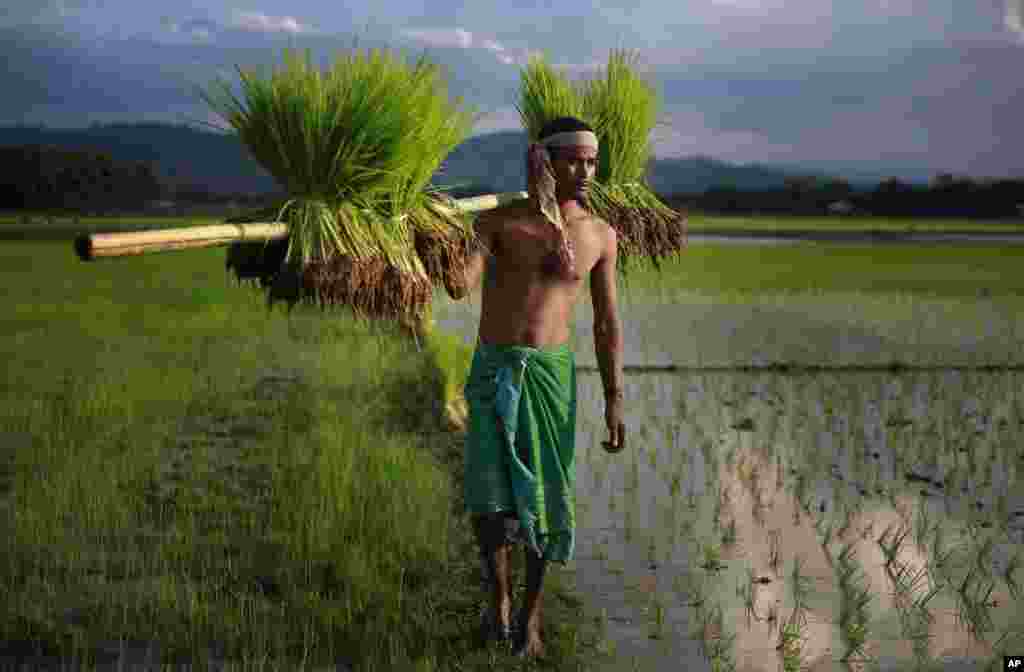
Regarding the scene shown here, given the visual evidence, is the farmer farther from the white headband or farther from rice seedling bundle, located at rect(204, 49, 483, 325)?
rice seedling bundle, located at rect(204, 49, 483, 325)

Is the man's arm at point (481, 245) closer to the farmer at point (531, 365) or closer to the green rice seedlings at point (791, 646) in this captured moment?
the farmer at point (531, 365)

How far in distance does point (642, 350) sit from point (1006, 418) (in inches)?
156

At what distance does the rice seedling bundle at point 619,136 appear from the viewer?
502cm

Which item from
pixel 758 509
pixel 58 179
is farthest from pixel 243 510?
pixel 58 179

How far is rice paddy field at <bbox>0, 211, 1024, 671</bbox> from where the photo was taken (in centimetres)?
368

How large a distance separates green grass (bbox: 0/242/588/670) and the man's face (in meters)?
1.18

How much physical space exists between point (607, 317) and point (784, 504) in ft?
7.47

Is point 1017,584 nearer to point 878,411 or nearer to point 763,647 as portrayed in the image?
point 763,647

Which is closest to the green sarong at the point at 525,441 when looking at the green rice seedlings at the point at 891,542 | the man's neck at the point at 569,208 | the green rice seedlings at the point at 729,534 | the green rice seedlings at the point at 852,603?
the man's neck at the point at 569,208

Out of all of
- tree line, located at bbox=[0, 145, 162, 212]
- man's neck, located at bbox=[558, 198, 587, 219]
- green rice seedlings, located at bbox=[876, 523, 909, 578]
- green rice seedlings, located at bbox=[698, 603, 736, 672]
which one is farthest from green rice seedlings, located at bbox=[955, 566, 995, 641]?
tree line, located at bbox=[0, 145, 162, 212]

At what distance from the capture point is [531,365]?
10.9 ft

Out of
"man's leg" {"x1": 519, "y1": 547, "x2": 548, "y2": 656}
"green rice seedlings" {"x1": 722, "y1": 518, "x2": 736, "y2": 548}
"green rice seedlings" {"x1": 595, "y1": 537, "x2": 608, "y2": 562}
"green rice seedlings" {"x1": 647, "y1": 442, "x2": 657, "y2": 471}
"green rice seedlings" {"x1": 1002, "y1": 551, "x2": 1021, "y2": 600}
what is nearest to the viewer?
"man's leg" {"x1": 519, "y1": 547, "x2": 548, "y2": 656}

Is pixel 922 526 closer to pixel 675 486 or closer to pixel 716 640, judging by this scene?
pixel 675 486

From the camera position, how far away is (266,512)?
5.23m
